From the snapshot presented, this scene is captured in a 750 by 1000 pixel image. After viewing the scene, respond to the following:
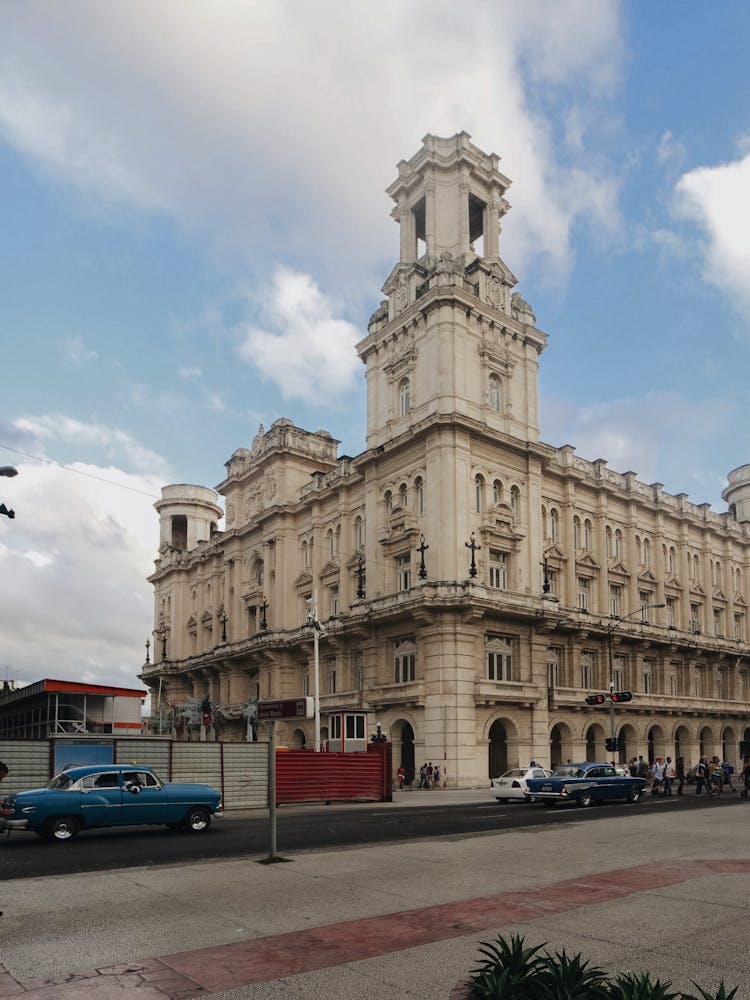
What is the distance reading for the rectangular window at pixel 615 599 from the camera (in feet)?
200

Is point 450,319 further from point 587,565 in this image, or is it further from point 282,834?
point 282,834

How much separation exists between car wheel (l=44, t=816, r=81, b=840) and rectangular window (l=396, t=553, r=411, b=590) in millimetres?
33157

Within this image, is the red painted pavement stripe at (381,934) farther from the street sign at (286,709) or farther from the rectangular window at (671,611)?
the rectangular window at (671,611)

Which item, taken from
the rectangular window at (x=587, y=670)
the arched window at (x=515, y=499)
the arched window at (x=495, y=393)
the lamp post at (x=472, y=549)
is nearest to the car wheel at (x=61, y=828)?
the lamp post at (x=472, y=549)

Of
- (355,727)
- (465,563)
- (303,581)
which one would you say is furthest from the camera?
(303,581)

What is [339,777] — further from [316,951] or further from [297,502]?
[297,502]

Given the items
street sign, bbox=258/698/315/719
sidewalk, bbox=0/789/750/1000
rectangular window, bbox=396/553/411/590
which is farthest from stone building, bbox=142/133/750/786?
sidewalk, bbox=0/789/750/1000

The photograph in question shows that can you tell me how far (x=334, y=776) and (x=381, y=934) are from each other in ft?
83.5

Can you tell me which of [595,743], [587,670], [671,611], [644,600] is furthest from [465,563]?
[671,611]

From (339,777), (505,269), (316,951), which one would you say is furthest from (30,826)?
(505,269)

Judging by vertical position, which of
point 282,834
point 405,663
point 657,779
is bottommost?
point 657,779

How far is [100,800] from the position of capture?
774 inches

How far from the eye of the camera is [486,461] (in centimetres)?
5147

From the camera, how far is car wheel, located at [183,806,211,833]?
2117 centimetres
